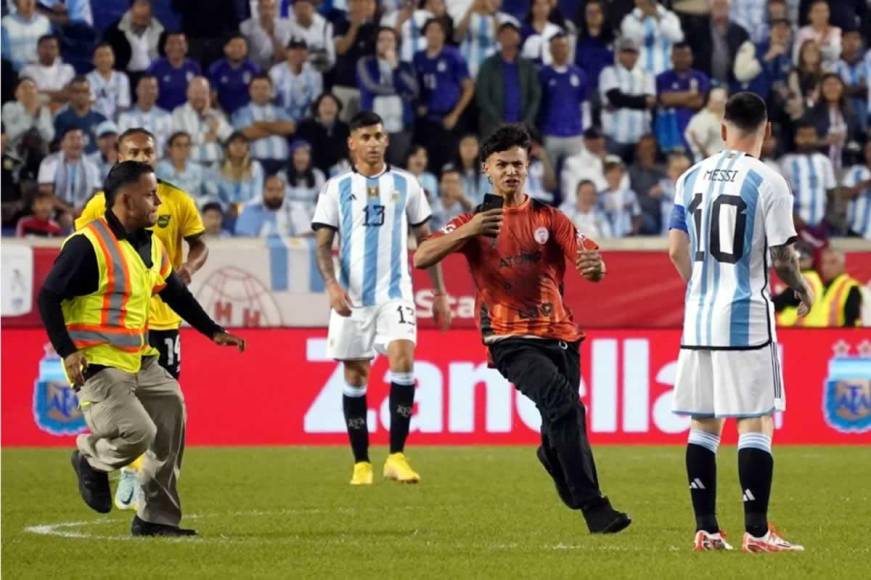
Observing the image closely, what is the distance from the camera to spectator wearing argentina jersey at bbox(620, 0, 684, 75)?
2300 centimetres

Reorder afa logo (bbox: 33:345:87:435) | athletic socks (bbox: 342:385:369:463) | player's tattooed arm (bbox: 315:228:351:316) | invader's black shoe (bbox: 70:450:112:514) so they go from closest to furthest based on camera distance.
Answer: invader's black shoe (bbox: 70:450:112:514)
player's tattooed arm (bbox: 315:228:351:316)
athletic socks (bbox: 342:385:369:463)
afa logo (bbox: 33:345:87:435)

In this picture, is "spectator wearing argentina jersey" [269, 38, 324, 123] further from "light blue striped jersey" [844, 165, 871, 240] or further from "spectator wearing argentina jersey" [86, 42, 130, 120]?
"light blue striped jersey" [844, 165, 871, 240]

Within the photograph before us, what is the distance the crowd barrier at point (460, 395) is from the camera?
17.4 meters

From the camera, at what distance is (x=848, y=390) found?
1744 centimetres

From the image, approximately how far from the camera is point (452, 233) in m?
9.66

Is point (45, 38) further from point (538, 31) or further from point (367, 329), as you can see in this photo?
point (367, 329)

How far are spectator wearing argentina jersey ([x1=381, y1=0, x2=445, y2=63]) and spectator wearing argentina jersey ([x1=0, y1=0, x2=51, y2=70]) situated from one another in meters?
3.89

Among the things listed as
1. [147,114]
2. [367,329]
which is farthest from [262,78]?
[367,329]

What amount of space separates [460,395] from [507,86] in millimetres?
5523

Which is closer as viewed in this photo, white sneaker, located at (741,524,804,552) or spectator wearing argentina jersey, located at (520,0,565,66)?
white sneaker, located at (741,524,804,552)

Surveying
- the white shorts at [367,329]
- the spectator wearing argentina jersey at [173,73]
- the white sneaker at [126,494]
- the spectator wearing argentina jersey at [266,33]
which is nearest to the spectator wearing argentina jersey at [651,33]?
the spectator wearing argentina jersey at [266,33]

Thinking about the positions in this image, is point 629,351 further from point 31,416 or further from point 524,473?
point 31,416

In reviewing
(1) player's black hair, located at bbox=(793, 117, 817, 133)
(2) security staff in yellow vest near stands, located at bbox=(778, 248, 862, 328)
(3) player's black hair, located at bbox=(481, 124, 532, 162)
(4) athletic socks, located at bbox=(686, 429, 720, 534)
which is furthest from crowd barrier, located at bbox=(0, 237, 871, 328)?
(4) athletic socks, located at bbox=(686, 429, 720, 534)

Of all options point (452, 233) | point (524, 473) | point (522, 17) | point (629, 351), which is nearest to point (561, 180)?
point (522, 17)
